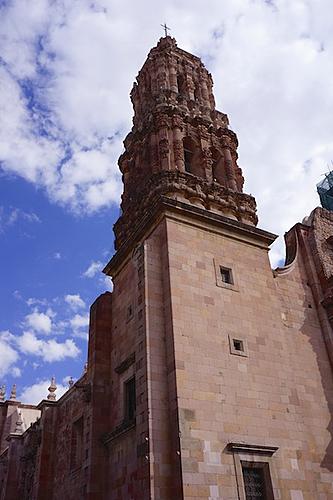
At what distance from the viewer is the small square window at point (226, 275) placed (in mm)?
17953

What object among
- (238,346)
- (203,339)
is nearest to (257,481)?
(238,346)

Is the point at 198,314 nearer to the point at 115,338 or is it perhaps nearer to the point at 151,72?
the point at 115,338

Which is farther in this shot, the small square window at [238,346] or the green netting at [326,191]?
the green netting at [326,191]

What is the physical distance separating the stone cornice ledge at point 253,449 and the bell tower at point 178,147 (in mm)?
9095

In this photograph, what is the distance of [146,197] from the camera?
20156mm

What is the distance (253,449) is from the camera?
14.3m

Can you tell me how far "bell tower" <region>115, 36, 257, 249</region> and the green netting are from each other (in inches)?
461

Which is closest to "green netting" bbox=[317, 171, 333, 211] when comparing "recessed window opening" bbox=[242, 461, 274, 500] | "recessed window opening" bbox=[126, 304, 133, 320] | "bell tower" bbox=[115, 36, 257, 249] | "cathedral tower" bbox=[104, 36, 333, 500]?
"bell tower" bbox=[115, 36, 257, 249]

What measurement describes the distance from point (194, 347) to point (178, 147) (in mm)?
9451

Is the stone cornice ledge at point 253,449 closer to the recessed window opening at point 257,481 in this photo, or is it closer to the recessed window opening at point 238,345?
the recessed window opening at point 257,481

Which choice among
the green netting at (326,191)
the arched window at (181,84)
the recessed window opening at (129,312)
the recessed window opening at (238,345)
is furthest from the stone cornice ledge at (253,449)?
the green netting at (326,191)

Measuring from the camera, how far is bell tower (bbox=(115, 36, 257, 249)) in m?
20.2

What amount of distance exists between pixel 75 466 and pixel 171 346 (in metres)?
8.22

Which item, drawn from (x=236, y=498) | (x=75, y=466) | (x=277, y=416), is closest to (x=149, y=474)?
(x=236, y=498)
